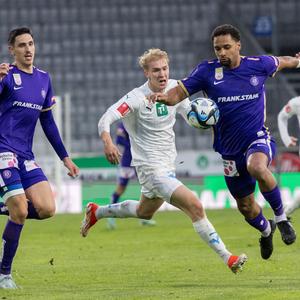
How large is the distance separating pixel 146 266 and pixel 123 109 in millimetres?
2213

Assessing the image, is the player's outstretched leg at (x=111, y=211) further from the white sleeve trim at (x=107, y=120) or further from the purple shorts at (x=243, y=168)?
the white sleeve trim at (x=107, y=120)

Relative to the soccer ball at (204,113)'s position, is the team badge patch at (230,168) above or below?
below

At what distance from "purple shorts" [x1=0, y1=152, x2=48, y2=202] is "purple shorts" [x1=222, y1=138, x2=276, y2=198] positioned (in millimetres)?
1933

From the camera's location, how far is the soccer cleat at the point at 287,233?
33.8 ft

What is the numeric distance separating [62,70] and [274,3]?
6521mm

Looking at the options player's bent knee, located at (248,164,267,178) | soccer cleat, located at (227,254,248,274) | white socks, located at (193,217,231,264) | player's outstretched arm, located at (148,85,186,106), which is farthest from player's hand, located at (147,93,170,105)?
soccer cleat, located at (227,254,248,274)

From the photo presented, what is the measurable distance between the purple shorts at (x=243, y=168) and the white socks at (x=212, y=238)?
0.88 metres

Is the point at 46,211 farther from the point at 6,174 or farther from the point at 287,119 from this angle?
the point at 287,119

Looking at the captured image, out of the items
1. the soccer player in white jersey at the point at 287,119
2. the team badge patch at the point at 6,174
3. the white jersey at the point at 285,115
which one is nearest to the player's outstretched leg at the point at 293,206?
the soccer player in white jersey at the point at 287,119

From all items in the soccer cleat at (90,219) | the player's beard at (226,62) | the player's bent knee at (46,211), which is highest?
the player's beard at (226,62)

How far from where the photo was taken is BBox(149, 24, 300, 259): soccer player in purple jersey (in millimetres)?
10258

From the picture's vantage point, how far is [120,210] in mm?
11469

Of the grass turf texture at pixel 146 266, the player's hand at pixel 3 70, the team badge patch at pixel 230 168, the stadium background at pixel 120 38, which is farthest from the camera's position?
the stadium background at pixel 120 38

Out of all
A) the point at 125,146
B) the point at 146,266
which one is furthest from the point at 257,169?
the point at 125,146
